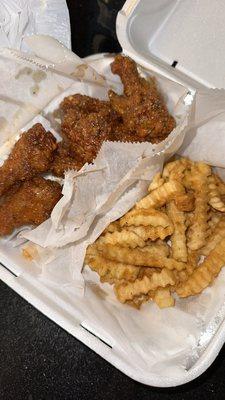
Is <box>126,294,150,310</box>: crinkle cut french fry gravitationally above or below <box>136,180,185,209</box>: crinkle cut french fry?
below

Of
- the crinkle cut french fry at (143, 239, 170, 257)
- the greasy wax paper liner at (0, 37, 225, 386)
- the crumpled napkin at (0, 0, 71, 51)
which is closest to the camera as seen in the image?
the greasy wax paper liner at (0, 37, 225, 386)

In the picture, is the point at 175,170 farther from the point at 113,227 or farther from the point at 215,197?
the point at 113,227

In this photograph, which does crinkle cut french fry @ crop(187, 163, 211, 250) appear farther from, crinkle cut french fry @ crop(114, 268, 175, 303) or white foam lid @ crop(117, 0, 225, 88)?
white foam lid @ crop(117, 0, 225, 88)

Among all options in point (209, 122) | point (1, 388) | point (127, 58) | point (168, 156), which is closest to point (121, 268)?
point (168, 156)

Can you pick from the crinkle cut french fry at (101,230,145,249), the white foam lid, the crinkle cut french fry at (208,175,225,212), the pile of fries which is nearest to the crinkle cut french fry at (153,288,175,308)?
the pile of fries

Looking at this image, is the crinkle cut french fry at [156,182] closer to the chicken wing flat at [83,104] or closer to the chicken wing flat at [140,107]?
the chicken wing flat at [140,107]

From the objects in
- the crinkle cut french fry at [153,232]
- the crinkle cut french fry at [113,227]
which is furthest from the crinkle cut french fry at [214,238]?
the crinkle cut french fry at [113,227]

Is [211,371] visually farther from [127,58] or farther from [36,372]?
[127,58]
